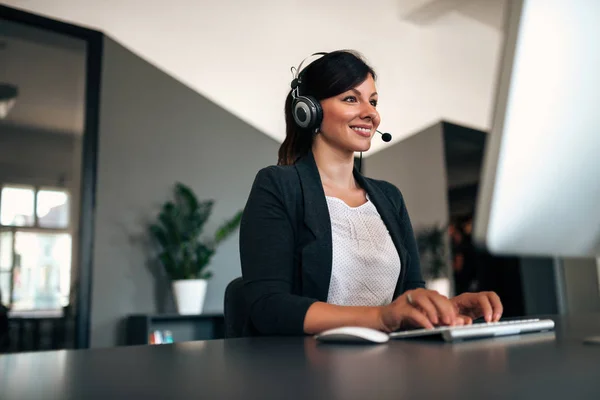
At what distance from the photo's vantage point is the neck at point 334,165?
1744 mm

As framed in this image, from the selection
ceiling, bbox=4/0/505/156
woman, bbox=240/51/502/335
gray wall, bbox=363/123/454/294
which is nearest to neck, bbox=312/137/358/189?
woman, bbox=240/51/502/335

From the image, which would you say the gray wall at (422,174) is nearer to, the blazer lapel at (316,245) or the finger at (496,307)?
the blazer lapel at (316,245)

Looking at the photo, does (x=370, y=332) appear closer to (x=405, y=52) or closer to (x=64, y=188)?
(x=64, y=188)

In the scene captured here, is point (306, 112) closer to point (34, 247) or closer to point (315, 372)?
point (315, 372)

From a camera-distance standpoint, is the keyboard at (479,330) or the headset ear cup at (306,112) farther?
the headset ear cup at (306,112)

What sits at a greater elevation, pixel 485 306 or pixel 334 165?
pixel 334 165

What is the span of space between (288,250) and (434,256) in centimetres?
361

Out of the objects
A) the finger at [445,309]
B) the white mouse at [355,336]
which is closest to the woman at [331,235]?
the finger at [445,309]

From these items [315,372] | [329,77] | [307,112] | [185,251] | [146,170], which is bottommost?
[315,372]

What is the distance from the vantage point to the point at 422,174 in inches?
196

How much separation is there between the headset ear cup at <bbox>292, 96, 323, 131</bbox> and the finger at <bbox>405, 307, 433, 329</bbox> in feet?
2.72

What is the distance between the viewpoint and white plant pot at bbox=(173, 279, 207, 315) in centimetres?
331

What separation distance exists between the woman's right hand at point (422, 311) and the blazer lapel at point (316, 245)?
0.41m

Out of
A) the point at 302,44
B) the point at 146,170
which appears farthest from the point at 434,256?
the point at 146,170
